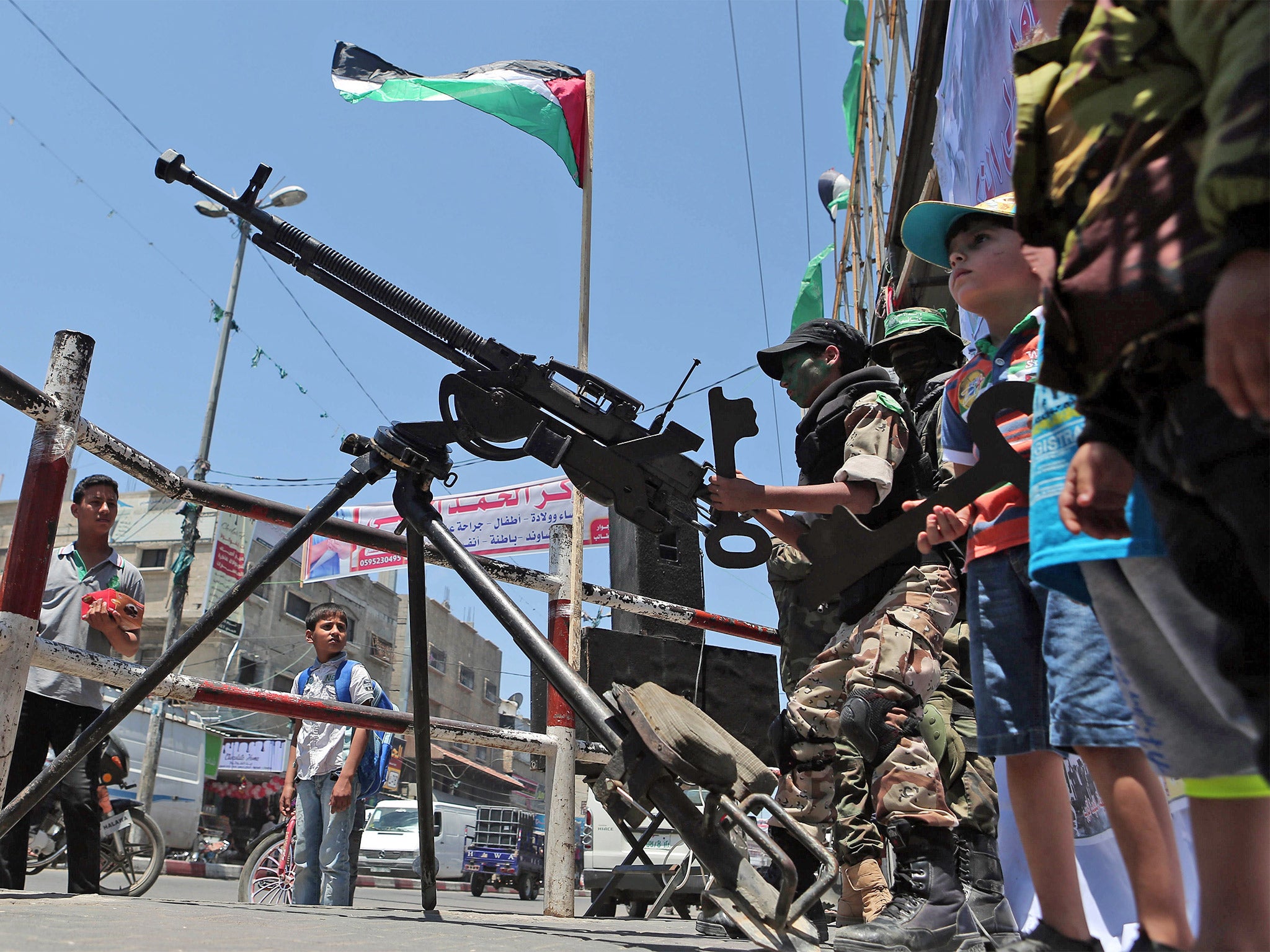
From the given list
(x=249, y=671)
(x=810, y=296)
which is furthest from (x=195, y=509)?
(x=249, y=671)

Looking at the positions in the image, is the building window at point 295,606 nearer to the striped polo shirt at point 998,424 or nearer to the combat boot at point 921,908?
the combat boot at point 921,908

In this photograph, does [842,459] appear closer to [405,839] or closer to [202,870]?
[405,839]

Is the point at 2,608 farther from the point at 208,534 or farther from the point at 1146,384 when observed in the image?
the point at 208,534

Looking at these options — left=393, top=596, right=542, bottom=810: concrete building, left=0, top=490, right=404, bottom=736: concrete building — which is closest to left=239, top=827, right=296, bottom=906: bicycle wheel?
left=0, top=490, right=404, bottom=736: concrete building

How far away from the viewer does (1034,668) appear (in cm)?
160

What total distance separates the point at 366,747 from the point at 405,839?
12.0 metres

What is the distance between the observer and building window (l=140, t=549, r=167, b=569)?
33156mm

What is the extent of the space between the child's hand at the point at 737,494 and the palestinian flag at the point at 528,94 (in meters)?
5.27

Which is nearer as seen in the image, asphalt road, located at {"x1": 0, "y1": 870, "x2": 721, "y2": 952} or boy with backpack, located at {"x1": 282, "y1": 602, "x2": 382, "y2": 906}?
asphalt road, located at {"x1": 0, "y1": 870, "x2": 721, "y2": 952}

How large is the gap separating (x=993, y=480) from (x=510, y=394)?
1188 millimetres

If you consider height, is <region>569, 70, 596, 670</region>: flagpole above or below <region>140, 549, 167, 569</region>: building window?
below

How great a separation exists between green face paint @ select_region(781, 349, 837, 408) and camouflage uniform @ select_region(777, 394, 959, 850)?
340mm

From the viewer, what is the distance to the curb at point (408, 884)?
15.6 m

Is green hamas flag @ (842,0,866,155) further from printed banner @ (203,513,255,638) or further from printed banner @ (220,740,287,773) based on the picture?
printed banner @ (220,740,287,773)
